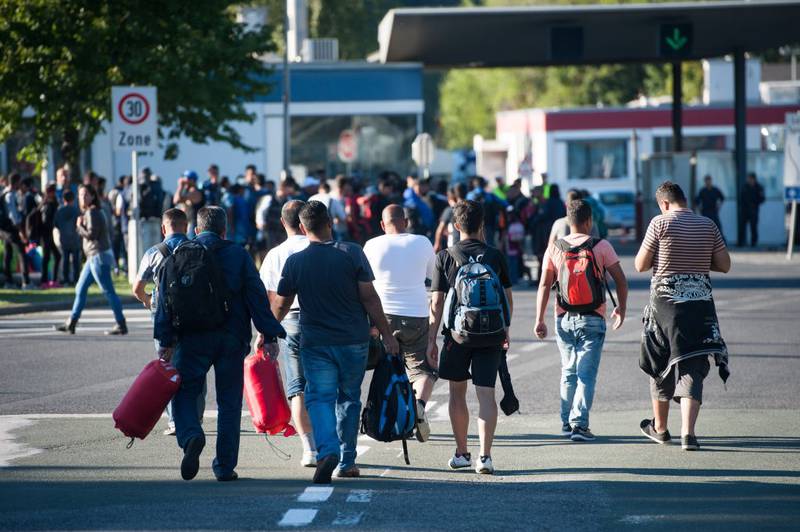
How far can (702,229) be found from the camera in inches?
378

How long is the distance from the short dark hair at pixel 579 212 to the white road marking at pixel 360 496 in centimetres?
289

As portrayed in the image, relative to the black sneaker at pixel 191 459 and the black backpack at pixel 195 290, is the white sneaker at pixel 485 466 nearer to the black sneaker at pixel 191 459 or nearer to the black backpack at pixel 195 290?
the black sneaker at pixel 191 459

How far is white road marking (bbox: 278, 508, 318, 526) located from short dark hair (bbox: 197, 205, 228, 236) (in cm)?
198

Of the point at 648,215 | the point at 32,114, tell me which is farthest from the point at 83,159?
the point at 648,215

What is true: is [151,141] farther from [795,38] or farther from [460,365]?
[795,38]

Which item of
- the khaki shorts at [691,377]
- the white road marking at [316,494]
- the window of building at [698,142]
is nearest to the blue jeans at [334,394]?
the white road marking at [316,494]

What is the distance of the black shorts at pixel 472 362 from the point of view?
8.67 metres

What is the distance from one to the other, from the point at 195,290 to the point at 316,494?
1404 mm

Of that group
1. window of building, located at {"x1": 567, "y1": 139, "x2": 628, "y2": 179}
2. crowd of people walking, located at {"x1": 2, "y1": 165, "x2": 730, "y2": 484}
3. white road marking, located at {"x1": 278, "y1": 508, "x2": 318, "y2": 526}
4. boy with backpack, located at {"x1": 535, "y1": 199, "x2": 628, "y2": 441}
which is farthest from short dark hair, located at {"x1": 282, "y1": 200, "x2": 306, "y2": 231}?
window of building, located at {"x1": 567, "y1": 139, "x2": 628, "y2": 179}

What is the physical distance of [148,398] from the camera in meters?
8.30

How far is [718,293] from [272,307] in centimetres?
1509

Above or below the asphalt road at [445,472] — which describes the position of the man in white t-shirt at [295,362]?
above

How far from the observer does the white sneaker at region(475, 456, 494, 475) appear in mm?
8586

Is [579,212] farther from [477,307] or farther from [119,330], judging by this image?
[119,330]
